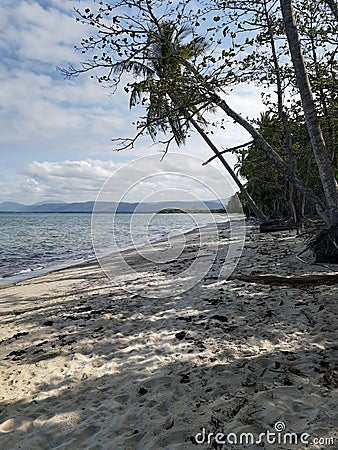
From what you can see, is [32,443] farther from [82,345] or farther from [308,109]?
[308,109]

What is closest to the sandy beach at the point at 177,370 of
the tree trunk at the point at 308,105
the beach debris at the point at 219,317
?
the beach debris at the point at 219,317

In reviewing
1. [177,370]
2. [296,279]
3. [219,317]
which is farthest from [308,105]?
[177,370]

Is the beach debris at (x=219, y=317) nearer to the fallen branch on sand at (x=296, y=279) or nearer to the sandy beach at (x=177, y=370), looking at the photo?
the sandy beach at (x=177, y=370)

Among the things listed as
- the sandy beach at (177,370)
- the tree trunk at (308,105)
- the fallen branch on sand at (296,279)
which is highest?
the tree trunk at (308,105)

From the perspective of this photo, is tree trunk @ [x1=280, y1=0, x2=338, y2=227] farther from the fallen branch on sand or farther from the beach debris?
the beach debris

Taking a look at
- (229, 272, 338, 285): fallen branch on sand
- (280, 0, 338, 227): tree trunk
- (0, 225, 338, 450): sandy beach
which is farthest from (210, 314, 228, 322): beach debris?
(280, 0, 338, 227): tree trunk

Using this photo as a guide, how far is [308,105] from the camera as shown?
6805mm

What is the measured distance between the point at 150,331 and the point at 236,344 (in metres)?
1.35

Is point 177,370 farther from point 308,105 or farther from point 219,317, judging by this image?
point 308,105

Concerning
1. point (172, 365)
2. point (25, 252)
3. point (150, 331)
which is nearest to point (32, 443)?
point (172, 365)

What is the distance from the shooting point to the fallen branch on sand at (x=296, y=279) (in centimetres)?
606

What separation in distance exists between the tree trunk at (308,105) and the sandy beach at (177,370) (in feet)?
6.71

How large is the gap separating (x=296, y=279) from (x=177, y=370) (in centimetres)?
361

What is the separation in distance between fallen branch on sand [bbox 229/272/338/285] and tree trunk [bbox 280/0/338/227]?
63.9 inches
